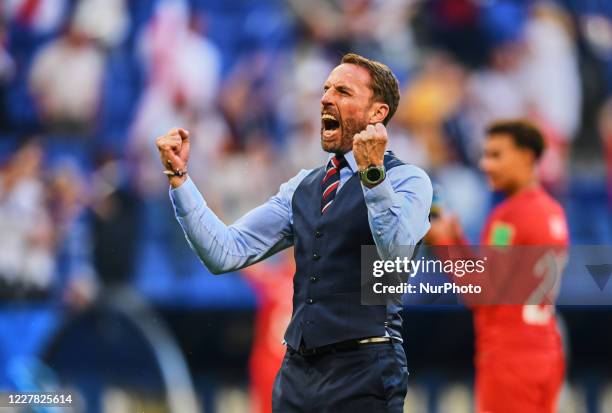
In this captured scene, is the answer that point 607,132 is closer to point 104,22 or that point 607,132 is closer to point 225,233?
point 104,22

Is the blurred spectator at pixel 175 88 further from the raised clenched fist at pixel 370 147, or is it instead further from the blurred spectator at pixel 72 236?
the raised clenched fist at pixel 370 147

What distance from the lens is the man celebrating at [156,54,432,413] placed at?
2771 mm

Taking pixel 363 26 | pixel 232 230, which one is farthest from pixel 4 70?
pixel 232 230

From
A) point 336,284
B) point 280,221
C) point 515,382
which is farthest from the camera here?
point 515,382

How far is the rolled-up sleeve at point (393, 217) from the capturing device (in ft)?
8.93

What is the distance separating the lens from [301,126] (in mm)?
6887

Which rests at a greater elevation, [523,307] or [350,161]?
[523,307]

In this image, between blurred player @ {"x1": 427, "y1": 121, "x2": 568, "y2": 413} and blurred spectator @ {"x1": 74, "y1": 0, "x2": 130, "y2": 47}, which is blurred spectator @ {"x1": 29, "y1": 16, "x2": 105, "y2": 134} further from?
blurred player @ {"x1": 427, "y1": 121, "x2": 568, "y2": 413}

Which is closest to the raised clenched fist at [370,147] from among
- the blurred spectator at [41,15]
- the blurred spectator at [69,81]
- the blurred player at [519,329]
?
the blurred player at [519,329]

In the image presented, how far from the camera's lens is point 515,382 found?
4.79 m

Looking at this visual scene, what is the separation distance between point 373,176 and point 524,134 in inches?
106

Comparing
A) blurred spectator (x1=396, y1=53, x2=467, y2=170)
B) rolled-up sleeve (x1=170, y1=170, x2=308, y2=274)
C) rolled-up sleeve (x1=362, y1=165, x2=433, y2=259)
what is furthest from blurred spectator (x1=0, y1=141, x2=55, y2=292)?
rolled-up sleeve (x1=362, y1=165, x2=433, y2=259)

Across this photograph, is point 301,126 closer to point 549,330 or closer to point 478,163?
point 478,163

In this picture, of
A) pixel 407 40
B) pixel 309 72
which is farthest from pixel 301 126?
pixel 407 40
